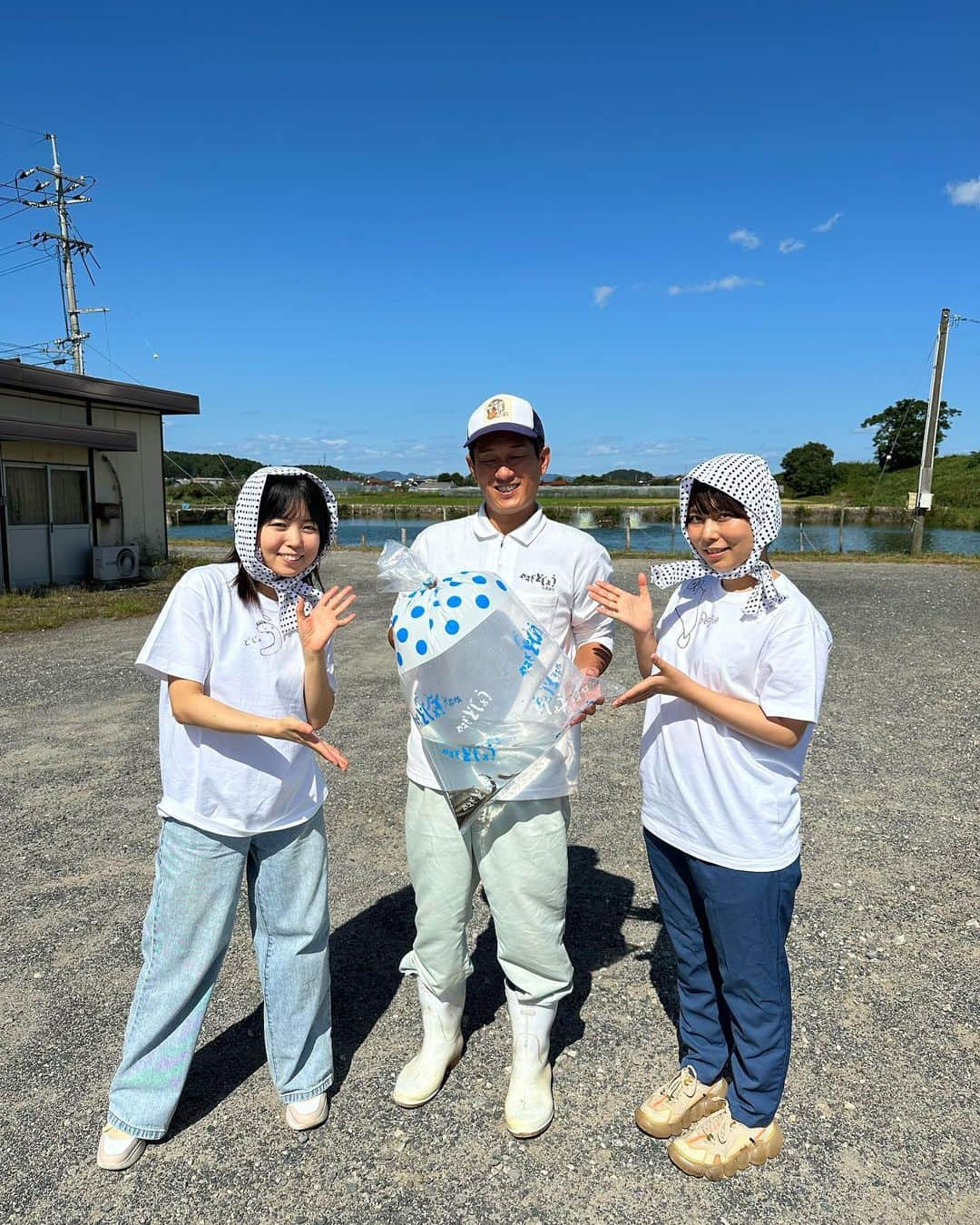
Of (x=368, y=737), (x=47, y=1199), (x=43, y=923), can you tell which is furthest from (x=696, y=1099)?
(x=368, y=737)

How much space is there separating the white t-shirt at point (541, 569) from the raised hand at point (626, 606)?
0.22 m

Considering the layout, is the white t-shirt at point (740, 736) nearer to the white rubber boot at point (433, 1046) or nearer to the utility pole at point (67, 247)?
the white rubber boot at point (433, 1046)

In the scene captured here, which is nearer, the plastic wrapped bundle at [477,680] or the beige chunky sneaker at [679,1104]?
the plastic wrapped bundle at [477,680]

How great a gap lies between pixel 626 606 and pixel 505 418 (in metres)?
0.69

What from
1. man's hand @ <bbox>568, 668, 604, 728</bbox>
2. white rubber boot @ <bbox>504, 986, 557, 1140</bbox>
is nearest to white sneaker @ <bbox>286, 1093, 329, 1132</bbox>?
white rubber boot @ <bbox>504, 986, 557, 1140</bbox>

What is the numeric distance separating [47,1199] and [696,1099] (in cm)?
189

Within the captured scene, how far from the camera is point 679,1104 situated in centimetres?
237

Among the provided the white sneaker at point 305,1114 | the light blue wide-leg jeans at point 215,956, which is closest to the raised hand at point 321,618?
the light blue wide-leg jeans at point 215,956

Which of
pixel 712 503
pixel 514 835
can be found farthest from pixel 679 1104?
pixel 712 503

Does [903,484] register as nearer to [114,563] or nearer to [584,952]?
[114,563]

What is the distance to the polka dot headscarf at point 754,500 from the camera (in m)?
2.04

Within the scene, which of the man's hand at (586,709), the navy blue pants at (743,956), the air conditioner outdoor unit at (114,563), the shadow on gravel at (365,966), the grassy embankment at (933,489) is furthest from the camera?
the grassy embankment at (933,489)

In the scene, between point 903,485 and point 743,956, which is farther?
point 903,485

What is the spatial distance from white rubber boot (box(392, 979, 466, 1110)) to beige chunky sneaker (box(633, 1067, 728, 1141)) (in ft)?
2.11
